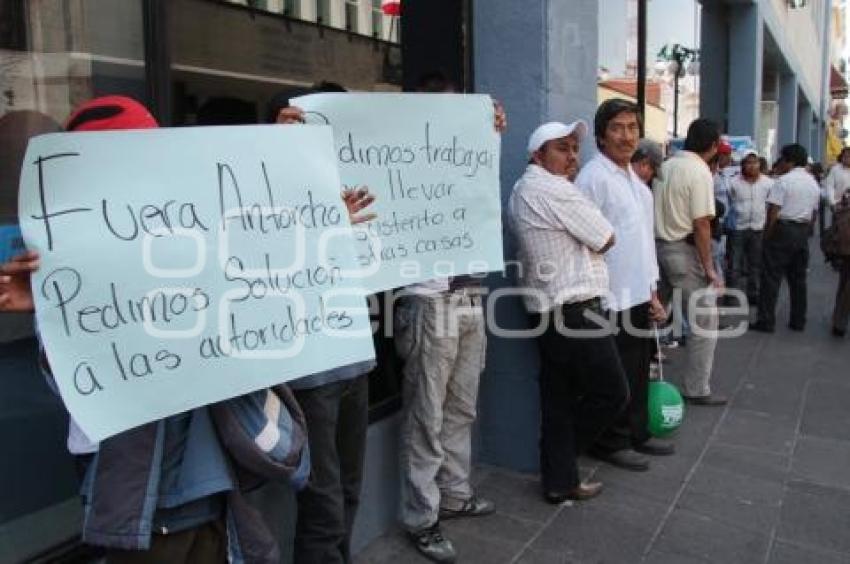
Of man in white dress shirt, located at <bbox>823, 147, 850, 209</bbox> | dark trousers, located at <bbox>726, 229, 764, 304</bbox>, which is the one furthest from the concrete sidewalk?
man in white dress shirt, located at <bbox>823, 147, 850, 209</bbox>

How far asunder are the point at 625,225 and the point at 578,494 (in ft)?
4.46

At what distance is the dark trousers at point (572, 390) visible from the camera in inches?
146

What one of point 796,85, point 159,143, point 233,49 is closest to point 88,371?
point 159,143

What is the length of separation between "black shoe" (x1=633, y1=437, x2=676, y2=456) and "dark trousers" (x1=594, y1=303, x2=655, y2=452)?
0.06 metres

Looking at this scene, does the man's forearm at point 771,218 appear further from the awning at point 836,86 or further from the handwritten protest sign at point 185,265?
the awning at point 836,86

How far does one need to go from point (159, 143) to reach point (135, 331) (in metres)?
0.44

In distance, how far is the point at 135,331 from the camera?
1859mm

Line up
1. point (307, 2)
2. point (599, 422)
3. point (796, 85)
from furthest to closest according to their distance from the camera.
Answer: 1. point (796, 85)
2. point (599, 422)
3. point (307, 2)

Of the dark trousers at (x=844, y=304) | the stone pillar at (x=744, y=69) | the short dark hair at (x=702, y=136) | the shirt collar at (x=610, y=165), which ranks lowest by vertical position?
the dark trousers at (x=844, y=304)

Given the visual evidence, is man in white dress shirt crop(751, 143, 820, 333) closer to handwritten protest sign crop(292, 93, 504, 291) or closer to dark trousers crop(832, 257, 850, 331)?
dark trousers crop(832, 257, 850, 331)

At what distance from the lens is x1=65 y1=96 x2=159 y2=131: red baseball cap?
73.0 inches

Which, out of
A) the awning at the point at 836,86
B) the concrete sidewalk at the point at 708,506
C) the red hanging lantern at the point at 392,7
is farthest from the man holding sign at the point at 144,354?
A: the awning at the point at 836,86

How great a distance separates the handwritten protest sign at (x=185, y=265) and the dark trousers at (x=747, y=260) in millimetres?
7629

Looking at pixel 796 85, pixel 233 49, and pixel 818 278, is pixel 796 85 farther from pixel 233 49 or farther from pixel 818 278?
pixel 233 49
